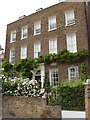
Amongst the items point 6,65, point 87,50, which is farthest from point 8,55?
point 87,50

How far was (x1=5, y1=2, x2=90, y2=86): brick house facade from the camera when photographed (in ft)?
50.8

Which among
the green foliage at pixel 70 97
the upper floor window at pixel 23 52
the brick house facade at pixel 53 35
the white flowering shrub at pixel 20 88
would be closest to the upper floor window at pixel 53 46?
the brick house facade at pixel 53 35

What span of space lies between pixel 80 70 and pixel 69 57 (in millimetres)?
1711

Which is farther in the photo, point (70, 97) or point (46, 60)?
point (46, 60)

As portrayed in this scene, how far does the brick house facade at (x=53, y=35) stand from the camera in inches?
609

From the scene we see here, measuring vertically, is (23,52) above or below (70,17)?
below

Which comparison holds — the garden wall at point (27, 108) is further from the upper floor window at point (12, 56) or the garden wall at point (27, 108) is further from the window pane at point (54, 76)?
the upper floor window at point (12, 56)

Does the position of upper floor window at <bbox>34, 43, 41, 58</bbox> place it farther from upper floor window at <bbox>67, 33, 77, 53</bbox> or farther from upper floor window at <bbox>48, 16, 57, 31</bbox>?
upper floor window at <bbox>67, 33, 77, 53</bbox>

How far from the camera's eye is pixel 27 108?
9125 millimetres

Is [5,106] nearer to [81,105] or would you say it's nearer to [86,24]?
[81,105]

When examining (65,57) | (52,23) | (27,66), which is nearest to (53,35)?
(52,23)

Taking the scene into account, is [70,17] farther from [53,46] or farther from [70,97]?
[70,97]

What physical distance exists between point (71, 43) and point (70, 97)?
8703mm

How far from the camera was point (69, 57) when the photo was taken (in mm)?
14969
